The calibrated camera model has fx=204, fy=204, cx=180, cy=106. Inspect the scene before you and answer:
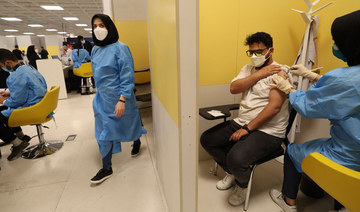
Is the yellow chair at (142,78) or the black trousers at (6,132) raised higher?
the yellow chair at (142,78)

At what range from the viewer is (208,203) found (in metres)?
1.67

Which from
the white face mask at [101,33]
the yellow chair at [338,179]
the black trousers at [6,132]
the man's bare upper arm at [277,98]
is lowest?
the black trousers at [6,132]

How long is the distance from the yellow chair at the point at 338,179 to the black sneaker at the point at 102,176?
1.75 m

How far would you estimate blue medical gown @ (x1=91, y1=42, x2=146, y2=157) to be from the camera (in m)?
1.85

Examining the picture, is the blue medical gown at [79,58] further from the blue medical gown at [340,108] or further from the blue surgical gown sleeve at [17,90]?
the blue medical gown at [340,108]

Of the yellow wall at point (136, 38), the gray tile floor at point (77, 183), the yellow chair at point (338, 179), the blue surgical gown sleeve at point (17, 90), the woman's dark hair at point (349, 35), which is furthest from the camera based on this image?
the yellow wall at point (136, 38)

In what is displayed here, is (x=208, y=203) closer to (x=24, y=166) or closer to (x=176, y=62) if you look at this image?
(x=176, y=62)

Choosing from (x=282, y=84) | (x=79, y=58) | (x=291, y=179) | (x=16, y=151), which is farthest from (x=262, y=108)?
(x=79, y=58)

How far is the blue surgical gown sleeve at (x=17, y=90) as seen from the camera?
2.12 metres

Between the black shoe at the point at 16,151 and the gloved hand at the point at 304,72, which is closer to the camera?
the gloved hand at the point at 304,72

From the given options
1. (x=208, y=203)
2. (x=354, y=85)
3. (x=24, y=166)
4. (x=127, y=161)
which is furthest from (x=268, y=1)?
(x=24, y=166)

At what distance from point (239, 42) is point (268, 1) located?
0.48m

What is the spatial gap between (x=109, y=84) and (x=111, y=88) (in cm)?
4

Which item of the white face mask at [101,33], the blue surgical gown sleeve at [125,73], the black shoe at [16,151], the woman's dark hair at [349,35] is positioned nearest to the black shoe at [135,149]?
the blue surgical gown sleeve at [125,73]
